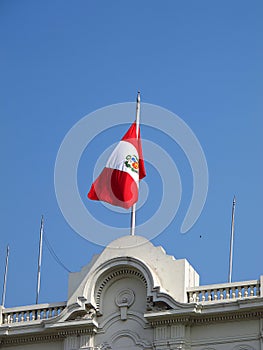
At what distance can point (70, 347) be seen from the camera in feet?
173

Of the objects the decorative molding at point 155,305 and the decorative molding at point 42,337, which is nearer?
the decorative molding at point 155,305

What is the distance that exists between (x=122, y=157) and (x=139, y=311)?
6738 mm

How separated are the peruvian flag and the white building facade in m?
2.27

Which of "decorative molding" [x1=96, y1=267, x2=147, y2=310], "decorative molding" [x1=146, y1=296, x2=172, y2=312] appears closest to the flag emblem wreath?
"decorative molding" [x1=96, y1=267, x2=147, y2=310]

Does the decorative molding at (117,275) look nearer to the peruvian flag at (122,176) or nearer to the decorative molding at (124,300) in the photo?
the decorative molding at (124,300)

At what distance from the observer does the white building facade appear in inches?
1997

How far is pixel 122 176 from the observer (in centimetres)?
5550

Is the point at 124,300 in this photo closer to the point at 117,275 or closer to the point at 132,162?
the point at 117,275

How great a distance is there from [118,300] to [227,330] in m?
4.37

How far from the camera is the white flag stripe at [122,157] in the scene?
55750 mm

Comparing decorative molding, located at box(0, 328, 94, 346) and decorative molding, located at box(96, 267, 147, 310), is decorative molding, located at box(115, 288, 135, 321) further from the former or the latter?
decorative molding, located at box(0, 328, 94, 346)

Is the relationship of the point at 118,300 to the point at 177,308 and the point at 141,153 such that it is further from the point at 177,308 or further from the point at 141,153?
the point at 141,153

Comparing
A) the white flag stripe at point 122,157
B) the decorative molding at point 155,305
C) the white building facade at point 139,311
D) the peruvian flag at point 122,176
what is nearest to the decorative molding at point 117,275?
the white building facade at point 139,311

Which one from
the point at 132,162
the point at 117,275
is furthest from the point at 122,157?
the point at 117,275
